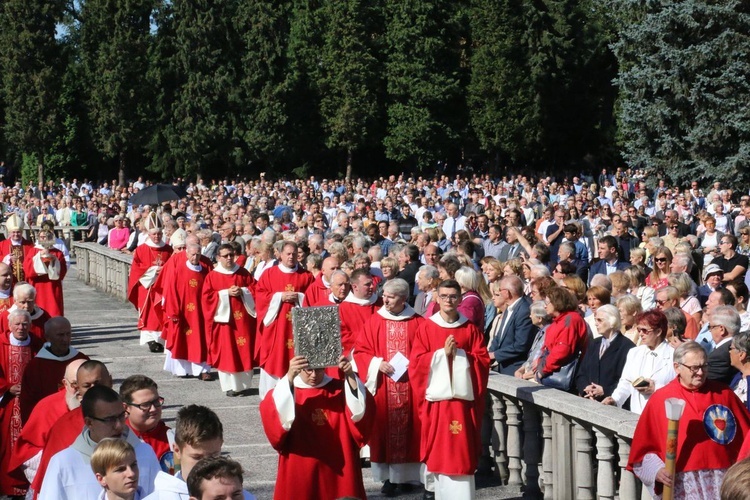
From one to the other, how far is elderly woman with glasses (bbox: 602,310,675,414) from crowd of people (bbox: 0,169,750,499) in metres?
0.01

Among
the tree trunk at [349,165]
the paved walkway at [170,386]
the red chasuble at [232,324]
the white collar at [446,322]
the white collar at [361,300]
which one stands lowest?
the paved walkway at [170,386]

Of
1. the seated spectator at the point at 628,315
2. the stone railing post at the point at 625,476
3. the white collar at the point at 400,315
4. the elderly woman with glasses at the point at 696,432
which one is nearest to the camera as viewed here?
the elderly woman with glasses at the point at 696,432

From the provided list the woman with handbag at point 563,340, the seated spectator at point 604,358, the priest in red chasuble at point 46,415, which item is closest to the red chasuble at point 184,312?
the woman with handbag at point 563,340

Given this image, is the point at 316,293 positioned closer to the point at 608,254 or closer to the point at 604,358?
the point at 608,254

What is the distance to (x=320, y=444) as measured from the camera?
774 centimetres

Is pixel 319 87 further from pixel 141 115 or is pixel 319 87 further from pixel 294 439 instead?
pixel 294 439

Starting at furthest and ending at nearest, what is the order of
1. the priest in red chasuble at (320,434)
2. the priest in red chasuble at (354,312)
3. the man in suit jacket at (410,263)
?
the man in suit jacket at (410,263), the priest in red chasuble at (354,312), the priest in red chasuble at (320,434)

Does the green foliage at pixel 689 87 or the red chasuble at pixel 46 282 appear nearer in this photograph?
the red chasuble at pixel 46 282

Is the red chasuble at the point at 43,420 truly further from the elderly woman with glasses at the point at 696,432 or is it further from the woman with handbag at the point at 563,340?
the woman with handbag at the point at 563,340

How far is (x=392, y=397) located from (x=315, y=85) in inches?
1854

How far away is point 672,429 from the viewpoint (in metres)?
6.28

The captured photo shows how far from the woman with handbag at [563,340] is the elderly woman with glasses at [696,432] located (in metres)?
2.26

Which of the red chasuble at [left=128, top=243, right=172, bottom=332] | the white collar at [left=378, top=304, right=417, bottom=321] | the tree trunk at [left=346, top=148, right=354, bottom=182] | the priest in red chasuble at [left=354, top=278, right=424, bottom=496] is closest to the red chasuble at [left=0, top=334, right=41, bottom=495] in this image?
the priest in red chasuble at [left=354, top=278, right=424, bottom=496]

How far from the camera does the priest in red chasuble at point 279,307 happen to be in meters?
13.0
